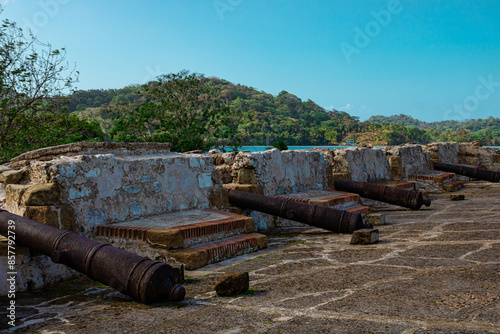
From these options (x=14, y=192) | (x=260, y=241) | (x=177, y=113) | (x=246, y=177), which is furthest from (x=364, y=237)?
(x=177, y=113)

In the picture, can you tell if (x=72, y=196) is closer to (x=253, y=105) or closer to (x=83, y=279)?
(x=83, y=279)

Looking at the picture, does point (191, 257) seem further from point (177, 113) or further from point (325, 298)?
point (177, 113)

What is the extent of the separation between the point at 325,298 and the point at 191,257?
5.10 ft

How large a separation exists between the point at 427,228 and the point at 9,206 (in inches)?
196

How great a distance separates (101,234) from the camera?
453 centimetres

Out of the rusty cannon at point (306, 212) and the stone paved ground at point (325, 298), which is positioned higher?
the rusty cannon at point (306, 212)

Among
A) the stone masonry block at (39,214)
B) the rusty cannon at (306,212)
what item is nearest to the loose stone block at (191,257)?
the stone masonry block at (39,214)

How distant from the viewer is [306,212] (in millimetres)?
5832

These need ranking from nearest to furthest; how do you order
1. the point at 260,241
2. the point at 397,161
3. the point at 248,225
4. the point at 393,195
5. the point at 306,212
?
the point at 260,241 < the point at 248,225 < the point at 306,212 < the point at 393,195 < the point at 397,161

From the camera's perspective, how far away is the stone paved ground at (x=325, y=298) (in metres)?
2.48

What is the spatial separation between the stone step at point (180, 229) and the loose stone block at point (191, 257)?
9 cm

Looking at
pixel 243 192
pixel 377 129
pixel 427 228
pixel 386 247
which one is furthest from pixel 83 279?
pixel 377 129

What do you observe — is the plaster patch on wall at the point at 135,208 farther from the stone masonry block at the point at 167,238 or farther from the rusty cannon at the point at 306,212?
the rusty cannon at the point at 306,212

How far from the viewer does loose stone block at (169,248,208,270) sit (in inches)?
163
